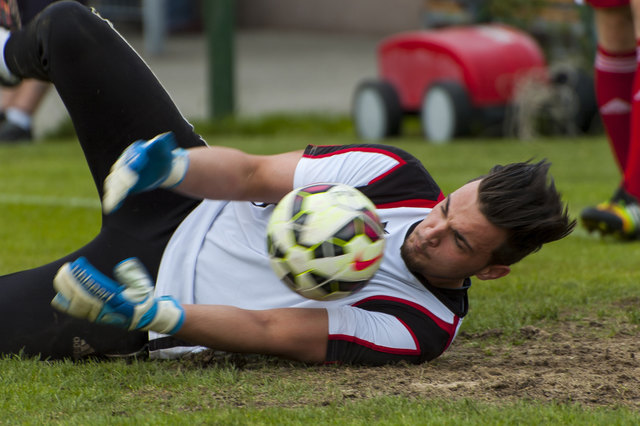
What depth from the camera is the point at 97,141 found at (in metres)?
3.27

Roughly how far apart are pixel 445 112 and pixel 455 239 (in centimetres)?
645

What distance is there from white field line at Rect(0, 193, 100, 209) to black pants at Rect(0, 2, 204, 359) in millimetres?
2837

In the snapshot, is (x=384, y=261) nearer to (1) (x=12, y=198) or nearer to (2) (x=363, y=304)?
(2) (x=363, y=304)

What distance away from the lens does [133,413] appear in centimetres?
240

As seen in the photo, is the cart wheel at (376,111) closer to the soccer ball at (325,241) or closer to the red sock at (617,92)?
the red sock at (617,92)

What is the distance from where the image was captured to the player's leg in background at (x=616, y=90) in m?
4.84

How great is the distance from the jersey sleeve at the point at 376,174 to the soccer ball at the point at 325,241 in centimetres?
20

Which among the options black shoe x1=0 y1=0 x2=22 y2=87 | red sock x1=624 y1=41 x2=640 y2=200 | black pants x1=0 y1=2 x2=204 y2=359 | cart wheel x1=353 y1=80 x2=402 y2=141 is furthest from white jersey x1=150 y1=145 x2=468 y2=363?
cart wheel x1=353 y1=80 x2=402 y2=141

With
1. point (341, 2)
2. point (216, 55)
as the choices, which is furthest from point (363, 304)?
point (341, 2)

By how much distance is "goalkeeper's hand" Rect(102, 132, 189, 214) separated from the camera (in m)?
2.47

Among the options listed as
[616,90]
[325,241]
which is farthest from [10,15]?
[616,90]

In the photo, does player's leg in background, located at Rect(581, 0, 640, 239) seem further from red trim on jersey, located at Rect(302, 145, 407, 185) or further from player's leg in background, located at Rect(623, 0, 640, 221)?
red trim on jersey, located at Rect(302, 145, 407, 185)

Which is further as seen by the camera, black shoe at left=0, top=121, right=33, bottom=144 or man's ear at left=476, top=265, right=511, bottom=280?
black shoe at left=0, top=121, right=33, bottom=144

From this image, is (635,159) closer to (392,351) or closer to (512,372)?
(512,372)
